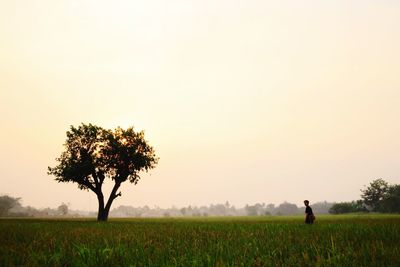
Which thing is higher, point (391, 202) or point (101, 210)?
point (391, 202)

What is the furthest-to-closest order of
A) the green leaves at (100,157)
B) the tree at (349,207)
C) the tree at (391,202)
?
1. the tree at (349,207)
2. the tree at (391,202)
3. the green leaves at (100,157)

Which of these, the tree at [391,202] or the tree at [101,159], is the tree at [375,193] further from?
the tree at [101,159]

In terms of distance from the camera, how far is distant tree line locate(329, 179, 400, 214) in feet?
377

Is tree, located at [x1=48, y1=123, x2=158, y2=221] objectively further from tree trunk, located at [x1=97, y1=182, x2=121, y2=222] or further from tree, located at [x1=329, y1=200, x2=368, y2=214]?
tree, located at [x1=329, y1=200, x2=368, y2=214]

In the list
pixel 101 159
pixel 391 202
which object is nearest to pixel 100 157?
pixel 101 159

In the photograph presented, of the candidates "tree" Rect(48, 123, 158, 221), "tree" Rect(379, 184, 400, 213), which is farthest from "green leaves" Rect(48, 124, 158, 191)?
"tree" Rect(379, 184, 400, 213)

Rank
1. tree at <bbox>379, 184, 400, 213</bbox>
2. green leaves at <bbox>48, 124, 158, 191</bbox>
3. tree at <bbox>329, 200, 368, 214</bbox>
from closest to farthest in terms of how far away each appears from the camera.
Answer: green leaves at <bbox>48, 124, 158, 191</bbox>
tree at <bbox>379, 184, 400, 213</bbox>
tree at <bbox>329, 200, 368, 214</bbox>

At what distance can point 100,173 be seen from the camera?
52.7 m

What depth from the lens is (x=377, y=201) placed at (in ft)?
413

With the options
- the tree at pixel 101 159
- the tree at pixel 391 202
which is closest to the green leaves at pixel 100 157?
the tree at pixel 101 159

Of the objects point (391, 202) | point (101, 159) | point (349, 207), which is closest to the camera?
point (101, 159)

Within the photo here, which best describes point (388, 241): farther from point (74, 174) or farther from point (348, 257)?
point (74, 174)

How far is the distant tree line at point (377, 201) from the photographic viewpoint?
11490 cm

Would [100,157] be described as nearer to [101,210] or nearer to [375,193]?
[101,210]
